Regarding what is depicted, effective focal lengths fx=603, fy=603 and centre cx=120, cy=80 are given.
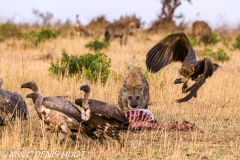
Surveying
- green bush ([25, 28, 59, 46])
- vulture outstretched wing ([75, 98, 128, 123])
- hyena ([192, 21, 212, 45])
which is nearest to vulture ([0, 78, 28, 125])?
vulture outstretched wing ([75, 98, 128, 123])

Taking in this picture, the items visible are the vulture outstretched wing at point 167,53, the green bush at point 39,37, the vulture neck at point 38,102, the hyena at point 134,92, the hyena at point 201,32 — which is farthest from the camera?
the hyena at point 201,32

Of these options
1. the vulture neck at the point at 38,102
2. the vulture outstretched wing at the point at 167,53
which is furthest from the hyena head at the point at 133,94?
the vulture neck at the point at 38,102

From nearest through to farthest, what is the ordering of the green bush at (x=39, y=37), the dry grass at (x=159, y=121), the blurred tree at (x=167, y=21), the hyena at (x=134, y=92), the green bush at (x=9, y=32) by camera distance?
the dry grass at (x=159, y=121)
the hyena at (x=134, y=92)
the green bush at (x=39, y=37)
the green bush at (x=9, y=32)
the blurred tree at (x=167, y=21)

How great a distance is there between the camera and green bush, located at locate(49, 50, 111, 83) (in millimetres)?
12039

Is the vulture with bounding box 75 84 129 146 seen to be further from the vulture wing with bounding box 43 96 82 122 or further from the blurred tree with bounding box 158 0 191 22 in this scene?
the blurred tree with bounding box 158 0 191 22

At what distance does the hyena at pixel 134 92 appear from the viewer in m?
8.98

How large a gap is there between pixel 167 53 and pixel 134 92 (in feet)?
4.28

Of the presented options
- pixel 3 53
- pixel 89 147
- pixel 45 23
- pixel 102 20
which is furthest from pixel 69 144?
pixel 102 20

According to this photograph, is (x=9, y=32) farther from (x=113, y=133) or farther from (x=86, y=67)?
(x=113, y=133)

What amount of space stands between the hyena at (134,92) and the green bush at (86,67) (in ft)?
8.42

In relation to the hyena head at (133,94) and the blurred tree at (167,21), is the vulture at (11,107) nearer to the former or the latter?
the hyena head at (133,94)

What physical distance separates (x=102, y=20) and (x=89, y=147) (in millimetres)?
28294

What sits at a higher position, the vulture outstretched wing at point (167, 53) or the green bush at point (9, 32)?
the green bush at point (9, 32)

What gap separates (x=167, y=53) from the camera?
998cm
